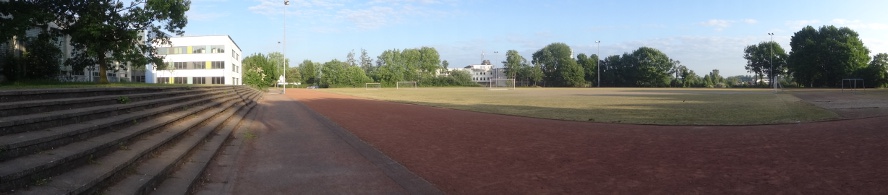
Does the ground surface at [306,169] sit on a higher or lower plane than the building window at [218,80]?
lower

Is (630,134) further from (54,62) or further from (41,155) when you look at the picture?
(54,62)

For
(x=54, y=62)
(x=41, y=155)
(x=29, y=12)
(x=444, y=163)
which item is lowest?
(x=444, y=163)

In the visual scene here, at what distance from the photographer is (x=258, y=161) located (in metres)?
7.38

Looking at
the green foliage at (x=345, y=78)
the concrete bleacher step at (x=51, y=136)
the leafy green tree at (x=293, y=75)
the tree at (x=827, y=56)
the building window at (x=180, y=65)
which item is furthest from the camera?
the leafy green tree at (x=293, y=75)

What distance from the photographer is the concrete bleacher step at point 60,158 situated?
369 cm

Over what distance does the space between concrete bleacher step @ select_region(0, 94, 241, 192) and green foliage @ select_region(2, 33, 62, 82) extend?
14577 millimetres

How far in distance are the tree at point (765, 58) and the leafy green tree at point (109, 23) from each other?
3986 inches

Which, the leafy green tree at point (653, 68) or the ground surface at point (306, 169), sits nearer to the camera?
the ground surface at point (306, 169)

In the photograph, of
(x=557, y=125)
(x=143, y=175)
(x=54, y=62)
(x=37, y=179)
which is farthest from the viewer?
(x=54, y=62)

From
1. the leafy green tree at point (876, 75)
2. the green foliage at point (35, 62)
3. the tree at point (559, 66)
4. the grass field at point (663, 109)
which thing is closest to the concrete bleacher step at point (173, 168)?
the grass field at point (663, 109)

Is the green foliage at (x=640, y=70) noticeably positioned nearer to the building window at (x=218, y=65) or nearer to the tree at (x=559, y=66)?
the tree at (x=559, y=66)

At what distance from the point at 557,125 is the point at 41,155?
452 inches

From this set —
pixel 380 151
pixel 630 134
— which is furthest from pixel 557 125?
pixel 380 151

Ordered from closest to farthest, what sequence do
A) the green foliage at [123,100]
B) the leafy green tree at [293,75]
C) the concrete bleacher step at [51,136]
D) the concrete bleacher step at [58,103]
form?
the concrete bleacher step at [51,136] < the concrete bleacher step at [58,103] < the green foliage at [123,100] < the leafy green tree at [293,75]
